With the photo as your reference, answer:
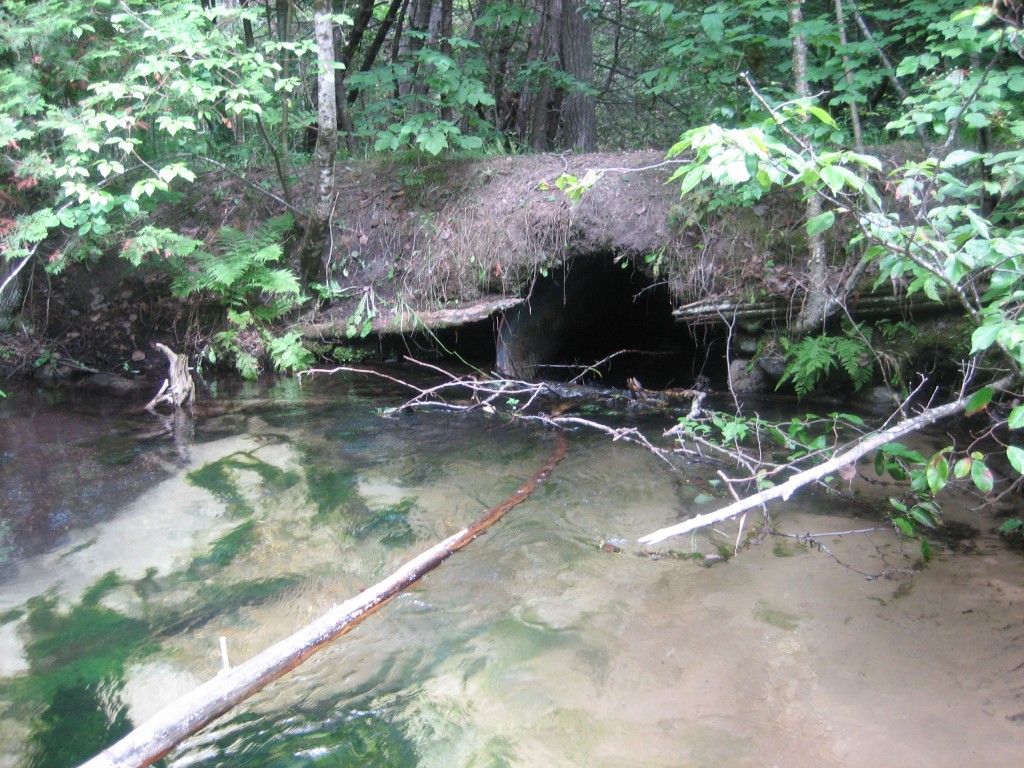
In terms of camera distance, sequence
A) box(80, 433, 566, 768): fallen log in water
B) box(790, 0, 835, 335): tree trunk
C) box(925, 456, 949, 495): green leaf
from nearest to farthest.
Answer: box(80, 433, 566, 768): fallen log in water → box(925, 456, 949, 495): green leaf → box(790, 0, 835, 335): tree trunk

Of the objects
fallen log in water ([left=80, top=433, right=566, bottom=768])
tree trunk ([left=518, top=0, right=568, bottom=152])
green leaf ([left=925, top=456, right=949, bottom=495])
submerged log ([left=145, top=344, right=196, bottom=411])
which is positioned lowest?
fallen log in water ([left=80, top=433, right=566, bottom=768])

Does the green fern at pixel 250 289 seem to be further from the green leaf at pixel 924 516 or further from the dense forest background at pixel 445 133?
the green leaf at pixel 924 516

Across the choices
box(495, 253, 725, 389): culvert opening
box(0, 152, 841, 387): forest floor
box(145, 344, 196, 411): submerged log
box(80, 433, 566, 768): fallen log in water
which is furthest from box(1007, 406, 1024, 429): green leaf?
box(145, 344, 196, 411): submerged log

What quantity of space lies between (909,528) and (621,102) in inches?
411

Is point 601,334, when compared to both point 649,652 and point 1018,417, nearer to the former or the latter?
point 649,652

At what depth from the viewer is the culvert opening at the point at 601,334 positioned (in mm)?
8453

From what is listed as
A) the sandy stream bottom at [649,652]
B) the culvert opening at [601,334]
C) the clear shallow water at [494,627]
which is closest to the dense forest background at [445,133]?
the sandy stream bottom at [649,652]

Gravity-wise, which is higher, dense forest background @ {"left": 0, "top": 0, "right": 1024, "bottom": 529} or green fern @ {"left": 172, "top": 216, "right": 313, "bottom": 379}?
dense forest background @ {"left": 0, "top": 0, "right": 1024, "bottom": 529}

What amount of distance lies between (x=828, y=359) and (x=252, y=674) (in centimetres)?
519

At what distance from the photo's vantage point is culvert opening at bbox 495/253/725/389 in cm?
845

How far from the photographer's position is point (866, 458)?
565 cm

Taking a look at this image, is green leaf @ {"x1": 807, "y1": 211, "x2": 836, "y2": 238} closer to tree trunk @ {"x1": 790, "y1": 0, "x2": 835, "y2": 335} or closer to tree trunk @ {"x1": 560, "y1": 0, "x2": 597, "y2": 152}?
tree trunk @ {"x1": 790, "y1": 0, "x2": 835, "y2": 335}

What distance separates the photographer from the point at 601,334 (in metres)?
11.2

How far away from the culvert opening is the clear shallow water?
285 cm
